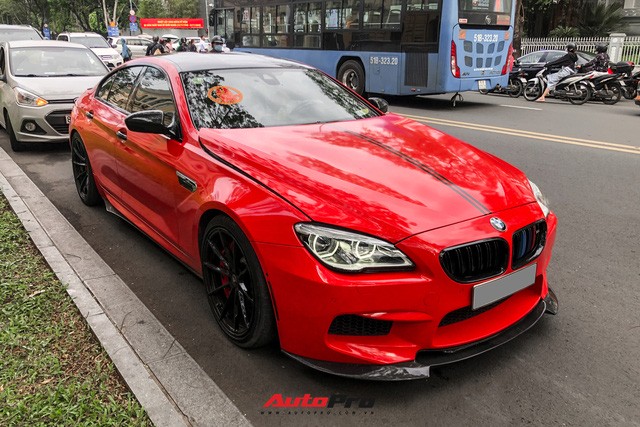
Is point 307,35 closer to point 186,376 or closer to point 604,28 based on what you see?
point 186,376

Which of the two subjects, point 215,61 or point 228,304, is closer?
point 228,304

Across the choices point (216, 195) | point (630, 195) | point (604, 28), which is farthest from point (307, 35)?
point (604, 28)

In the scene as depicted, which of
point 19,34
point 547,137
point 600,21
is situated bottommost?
point 547,137

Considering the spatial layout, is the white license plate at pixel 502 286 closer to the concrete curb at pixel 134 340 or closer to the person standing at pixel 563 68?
the concrete curb at pixel 134 340

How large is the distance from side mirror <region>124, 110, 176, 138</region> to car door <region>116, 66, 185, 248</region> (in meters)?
0.06

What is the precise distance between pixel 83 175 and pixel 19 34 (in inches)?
531

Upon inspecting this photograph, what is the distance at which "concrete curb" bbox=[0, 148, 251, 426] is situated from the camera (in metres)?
2.58

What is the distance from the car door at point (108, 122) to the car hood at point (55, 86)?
316cm

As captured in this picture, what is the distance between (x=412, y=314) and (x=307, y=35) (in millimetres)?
14368

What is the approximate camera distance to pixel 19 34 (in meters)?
16.4

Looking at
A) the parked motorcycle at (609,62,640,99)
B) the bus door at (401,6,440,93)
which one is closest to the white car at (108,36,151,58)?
the bus door at (401,6,440,93)

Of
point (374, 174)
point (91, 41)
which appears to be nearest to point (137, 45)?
point (91, 41)

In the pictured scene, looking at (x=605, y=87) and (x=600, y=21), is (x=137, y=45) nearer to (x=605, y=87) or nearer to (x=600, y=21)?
(x=600, y=21)

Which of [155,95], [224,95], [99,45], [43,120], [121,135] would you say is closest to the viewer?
[224,95]
